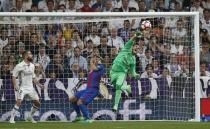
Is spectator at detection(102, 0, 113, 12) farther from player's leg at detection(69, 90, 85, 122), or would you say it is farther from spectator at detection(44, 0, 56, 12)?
player's leg at detection(69, 90, 85, 122)

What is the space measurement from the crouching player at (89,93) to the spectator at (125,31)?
200 cm

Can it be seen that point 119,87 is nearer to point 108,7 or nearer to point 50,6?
point 108,7

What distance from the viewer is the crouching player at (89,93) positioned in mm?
20781

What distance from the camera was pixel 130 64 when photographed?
21.4m

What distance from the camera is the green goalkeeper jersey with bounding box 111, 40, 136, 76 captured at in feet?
70.1

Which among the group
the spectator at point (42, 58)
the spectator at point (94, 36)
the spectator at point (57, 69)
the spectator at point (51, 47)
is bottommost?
the spectator at point (57, 69)

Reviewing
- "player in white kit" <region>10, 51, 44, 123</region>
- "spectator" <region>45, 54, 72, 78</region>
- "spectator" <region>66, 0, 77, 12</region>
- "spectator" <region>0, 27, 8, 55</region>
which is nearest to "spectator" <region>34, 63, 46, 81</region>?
"spectator" <region>45, 54, 72, 78</region>

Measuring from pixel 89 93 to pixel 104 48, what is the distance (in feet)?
7.08

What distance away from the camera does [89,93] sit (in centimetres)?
2081

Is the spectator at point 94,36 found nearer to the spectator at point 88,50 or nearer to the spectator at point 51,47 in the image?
the spectator at point 88,50

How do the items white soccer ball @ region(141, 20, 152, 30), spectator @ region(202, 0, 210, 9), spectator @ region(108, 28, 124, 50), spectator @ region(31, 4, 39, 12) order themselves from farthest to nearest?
spectator @ region(202, 0, 210, 9), spectator @ region(31, 4, 39, 12), spectator @ region(108, 28, 124, 50), white soccer ball @ region(141, 20, 152, 30)

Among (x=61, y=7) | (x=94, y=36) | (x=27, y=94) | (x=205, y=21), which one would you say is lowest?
(x=27, y=94)

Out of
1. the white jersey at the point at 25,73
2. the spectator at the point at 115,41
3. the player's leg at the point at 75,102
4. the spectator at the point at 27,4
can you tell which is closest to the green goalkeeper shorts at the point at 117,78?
the player's leg at the point at 75,102

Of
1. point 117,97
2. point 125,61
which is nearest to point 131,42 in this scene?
point 125,61
